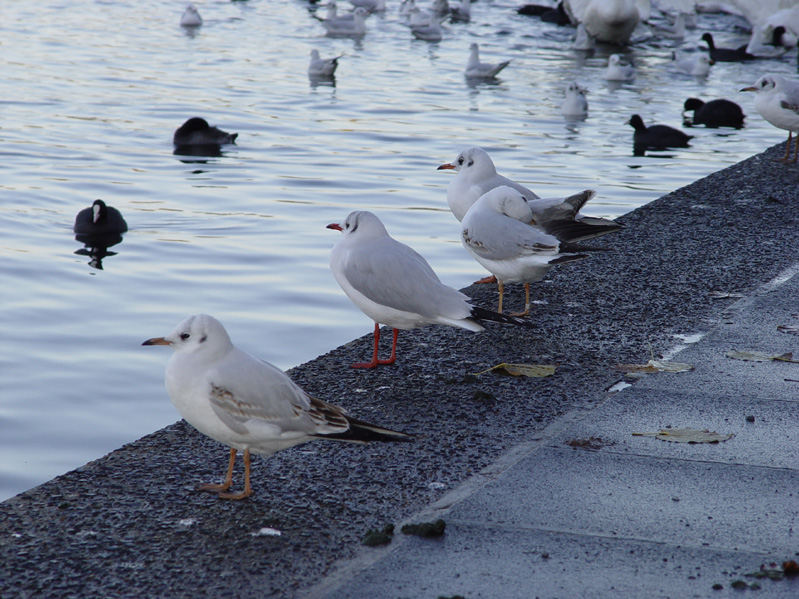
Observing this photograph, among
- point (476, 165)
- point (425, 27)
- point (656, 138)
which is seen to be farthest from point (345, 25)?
point (476, 165)

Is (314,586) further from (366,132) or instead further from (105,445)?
(366,132)

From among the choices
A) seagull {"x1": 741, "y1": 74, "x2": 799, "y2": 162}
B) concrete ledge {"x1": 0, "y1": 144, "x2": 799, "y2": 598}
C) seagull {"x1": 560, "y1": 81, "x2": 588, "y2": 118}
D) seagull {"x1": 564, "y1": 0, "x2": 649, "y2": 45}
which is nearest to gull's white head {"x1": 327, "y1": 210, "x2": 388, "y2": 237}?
concrete ledge {"x1": 0, "y1": 144, "x2": 799, "y2": 598}

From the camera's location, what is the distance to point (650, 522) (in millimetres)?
4336

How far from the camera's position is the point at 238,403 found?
455 centimetres

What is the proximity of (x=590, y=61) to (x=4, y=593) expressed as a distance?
26.1 meters

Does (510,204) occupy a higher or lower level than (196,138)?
higher

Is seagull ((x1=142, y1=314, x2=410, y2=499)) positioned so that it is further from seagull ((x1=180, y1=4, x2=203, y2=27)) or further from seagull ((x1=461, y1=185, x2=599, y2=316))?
seagull ((x1=180, y1=4, x2=203, y2=27))

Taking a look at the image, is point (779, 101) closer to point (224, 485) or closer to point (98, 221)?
point (98, 221)

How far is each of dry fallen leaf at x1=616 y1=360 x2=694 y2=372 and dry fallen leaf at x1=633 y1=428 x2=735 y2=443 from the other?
0.82 metres

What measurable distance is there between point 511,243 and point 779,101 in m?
7.50

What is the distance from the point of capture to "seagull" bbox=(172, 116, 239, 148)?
15086 mm

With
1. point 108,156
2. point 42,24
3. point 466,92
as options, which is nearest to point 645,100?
point 466,92

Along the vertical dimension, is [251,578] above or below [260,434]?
below

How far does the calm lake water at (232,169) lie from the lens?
7.80 meters
